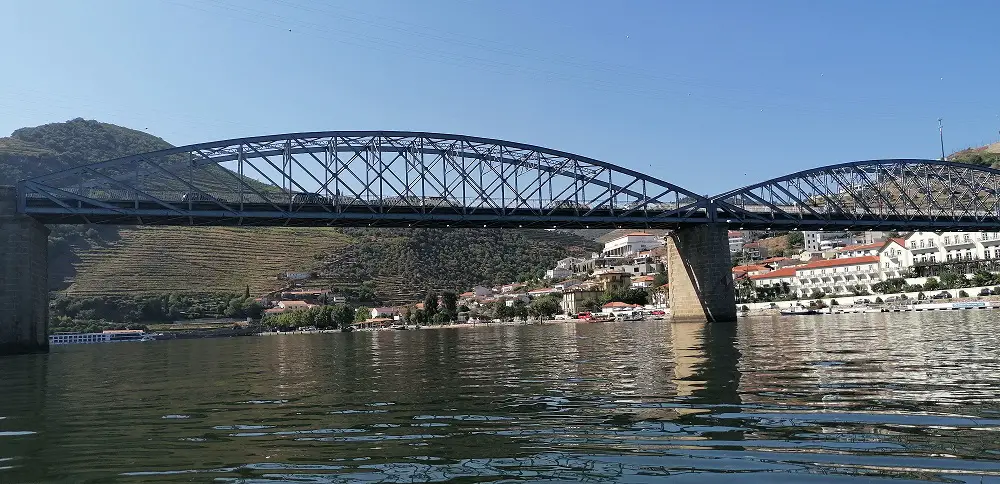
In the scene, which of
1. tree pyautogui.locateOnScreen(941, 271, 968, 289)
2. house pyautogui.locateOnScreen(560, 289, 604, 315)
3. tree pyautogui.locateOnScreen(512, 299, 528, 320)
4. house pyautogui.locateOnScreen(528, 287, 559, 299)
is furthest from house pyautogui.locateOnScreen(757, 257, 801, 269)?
tree pyautogui.locateOnScreen(512, 299, 528, 320)

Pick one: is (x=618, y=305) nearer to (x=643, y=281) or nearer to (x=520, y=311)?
(x=520, y=311)

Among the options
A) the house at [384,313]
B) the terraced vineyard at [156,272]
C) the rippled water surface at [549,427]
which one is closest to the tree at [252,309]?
the terraced vineyard at [156,272]

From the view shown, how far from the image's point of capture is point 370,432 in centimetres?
1212

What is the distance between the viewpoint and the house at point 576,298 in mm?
160500

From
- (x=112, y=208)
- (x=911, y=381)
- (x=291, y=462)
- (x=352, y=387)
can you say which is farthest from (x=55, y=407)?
(x=112, y=208)

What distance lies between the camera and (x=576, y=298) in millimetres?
163500

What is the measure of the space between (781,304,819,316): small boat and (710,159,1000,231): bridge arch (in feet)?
52.6

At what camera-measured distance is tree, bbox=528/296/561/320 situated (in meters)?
155

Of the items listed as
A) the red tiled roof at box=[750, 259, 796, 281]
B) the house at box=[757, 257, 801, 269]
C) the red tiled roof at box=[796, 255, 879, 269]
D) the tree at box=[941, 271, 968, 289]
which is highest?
the house at box=[757, 257, 801, 269]

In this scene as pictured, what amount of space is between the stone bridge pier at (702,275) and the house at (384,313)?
101 metres

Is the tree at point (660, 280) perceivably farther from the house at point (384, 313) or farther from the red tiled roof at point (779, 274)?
the house at point (384, 313)

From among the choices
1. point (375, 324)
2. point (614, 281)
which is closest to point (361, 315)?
point (375, 324)

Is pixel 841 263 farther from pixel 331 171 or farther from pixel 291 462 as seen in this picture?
pixel 291 462

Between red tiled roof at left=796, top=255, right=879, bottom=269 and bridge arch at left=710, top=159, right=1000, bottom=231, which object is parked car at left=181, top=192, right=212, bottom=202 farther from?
red tiled roof at left=796, top=255, right=879, bottom=269
